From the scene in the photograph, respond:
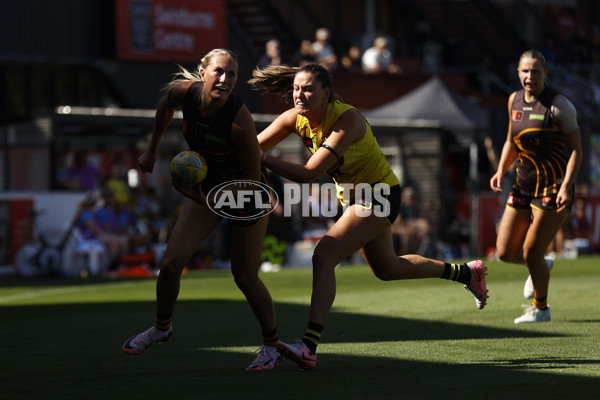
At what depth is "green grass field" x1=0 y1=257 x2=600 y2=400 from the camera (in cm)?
680

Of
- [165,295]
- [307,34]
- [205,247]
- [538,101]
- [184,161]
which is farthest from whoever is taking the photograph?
[307,34]

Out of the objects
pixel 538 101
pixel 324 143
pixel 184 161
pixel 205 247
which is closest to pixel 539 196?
pixel 538 101

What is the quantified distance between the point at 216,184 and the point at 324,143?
0.75 meters

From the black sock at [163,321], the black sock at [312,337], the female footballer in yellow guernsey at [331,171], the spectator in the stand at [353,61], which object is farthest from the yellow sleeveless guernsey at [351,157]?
the spectator in the stand at [353,61]

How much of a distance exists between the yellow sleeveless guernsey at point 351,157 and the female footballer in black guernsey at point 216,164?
0.49 meters

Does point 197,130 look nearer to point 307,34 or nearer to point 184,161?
point 184,161

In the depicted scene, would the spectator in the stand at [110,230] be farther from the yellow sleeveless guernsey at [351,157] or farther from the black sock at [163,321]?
the yellow sleeveless guernsey at [351,157]

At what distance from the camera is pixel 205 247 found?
836 inches

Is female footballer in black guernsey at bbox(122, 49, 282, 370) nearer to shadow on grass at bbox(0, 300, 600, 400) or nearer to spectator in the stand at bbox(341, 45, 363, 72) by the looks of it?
shadow on grass at bbox(0, 300, 600, 400)

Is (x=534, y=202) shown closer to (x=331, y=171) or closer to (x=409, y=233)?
(x=331, y=171)

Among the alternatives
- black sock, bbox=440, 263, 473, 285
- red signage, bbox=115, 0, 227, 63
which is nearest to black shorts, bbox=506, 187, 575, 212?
black sock, bbox=440, 263, 473, 285

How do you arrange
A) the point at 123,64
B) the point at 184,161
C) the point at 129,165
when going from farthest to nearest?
the point at 123,64 < the point at 129,165 < the point at 184,161

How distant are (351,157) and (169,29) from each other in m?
20.9

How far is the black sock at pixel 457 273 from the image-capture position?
8.73 m
